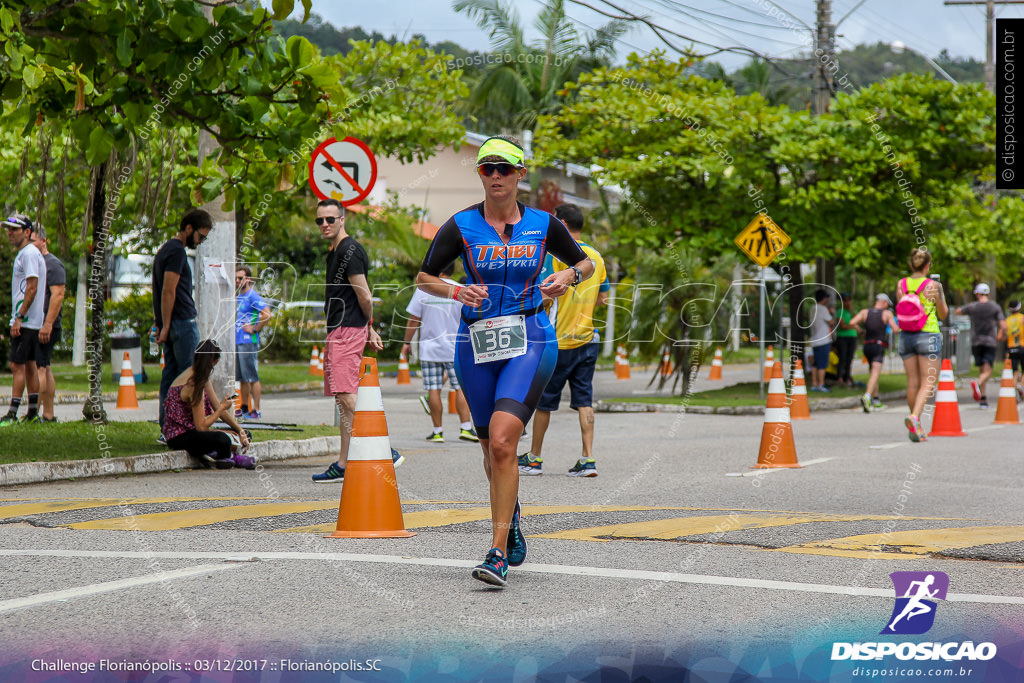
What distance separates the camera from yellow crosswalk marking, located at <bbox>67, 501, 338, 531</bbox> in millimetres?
6367

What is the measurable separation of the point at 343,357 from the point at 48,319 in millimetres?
4625

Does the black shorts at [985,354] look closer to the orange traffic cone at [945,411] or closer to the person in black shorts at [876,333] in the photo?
the person in black shorts at [876,333]

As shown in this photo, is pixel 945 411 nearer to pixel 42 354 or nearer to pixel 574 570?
pixel 574 570

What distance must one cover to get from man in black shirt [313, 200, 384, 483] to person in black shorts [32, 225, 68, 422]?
176 inches

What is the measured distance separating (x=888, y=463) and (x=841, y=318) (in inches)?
533

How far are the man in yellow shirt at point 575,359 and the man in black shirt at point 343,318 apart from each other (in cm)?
150

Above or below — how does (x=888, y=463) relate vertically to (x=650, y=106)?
below

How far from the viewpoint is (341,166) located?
11.4 metres

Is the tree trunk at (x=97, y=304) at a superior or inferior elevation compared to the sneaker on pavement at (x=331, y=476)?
superior

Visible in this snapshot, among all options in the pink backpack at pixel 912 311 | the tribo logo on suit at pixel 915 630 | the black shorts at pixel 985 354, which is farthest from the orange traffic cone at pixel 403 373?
the tribo logo on suit at pixel 915 630

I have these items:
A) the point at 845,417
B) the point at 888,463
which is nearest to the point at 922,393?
the point at 888,463

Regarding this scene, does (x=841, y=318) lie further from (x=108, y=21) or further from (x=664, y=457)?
(x=108, y=21)

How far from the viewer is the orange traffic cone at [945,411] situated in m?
13.3

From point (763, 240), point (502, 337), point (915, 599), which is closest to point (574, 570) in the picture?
point (502, 337)
